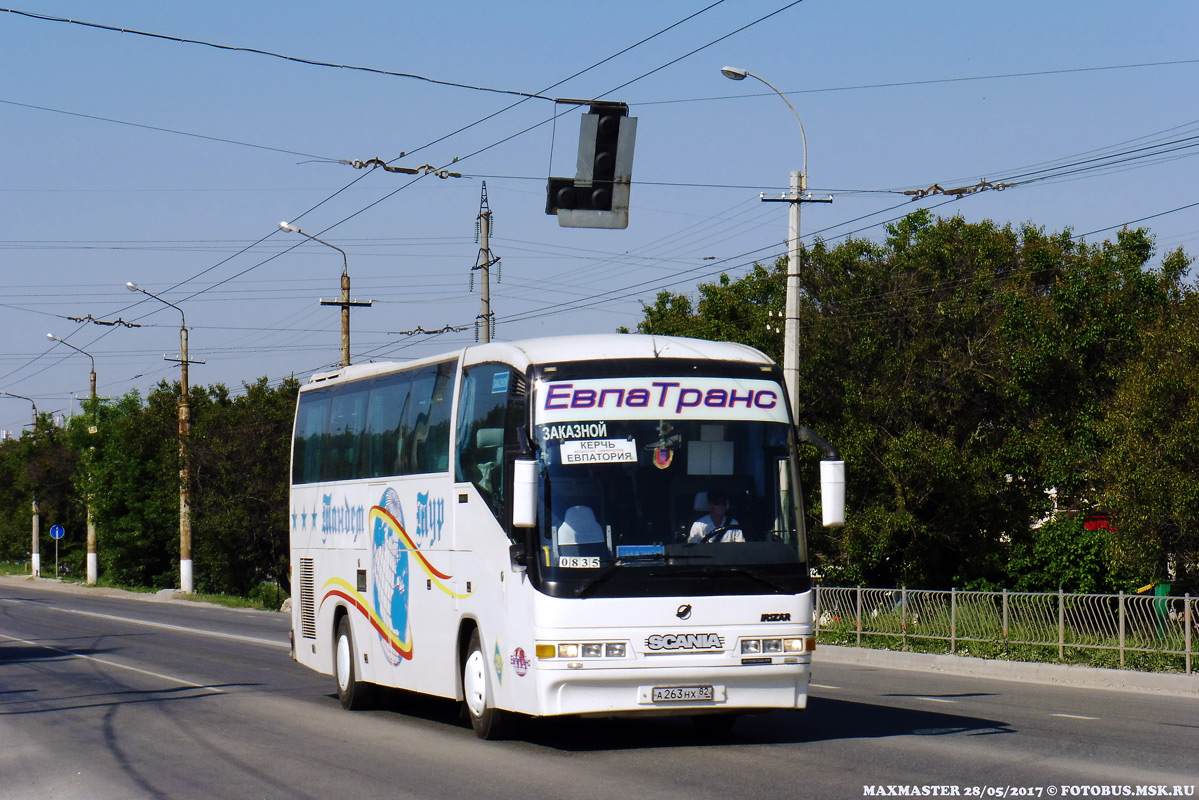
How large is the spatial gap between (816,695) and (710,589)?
570 centimetres

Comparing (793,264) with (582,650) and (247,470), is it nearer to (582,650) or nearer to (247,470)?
(582,650)

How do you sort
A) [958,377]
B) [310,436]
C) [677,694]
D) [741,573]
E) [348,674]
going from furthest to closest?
[958,377] < [310,436] < [348,674] < [741,573] < [677,694]

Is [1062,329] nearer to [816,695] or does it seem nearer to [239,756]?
[816,695]

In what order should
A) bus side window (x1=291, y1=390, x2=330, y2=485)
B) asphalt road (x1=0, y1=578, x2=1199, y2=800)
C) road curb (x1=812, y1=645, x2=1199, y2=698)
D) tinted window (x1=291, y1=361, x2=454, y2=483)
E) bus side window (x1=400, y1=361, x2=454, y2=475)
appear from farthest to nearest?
road curb (x1=812, y1=645, x2=1199, y2=698) → bus side window (x1=291, y1=390, x2=330, y2=485) → tinted window (x1=291, y1=361, x2=454, y2=483) → bus side window (x1=400, y1=361, x2=454, y2=475) → asphalt road (x1=0, y1=578, x2=1199, y2=800)

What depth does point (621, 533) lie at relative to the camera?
1105 centimetres

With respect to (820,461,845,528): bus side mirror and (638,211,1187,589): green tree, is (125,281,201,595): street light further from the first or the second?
(820,461,845,528): bus side mirror

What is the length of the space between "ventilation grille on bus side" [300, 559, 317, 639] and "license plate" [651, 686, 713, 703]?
23.6 feet

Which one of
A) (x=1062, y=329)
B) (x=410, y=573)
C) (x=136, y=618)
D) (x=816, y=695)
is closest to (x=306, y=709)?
(x=410, y=573)

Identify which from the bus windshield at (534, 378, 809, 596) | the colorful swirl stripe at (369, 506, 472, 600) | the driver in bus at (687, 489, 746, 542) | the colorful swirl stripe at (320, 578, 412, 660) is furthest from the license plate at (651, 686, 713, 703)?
the colorful swirl stripe at (320, 578, 412, 660)

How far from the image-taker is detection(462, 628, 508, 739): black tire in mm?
12016

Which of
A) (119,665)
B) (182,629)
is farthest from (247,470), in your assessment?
(119,665)

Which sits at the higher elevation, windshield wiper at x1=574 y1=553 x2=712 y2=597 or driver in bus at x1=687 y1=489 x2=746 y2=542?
driver in bus at x1=687 y1=489 x2=746 y2=542

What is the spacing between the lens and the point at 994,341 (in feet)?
126

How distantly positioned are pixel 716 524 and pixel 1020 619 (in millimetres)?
11378
